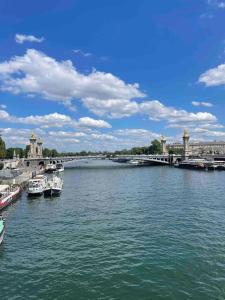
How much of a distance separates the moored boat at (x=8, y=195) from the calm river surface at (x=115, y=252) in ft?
4.17

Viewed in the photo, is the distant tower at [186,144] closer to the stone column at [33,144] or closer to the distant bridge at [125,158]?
the distant bridge at [125,158]

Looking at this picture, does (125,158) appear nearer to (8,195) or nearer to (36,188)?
(36,188)

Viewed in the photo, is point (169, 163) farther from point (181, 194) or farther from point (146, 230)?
point (146, 230)

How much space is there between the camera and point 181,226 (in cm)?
3334

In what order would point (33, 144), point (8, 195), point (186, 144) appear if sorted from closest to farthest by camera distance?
point (8, 195) → point (33, 144) → point (186, 144)

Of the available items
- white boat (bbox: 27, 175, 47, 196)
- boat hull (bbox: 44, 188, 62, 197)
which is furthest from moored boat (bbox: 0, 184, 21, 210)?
boat hull (bbox: 44, 188, 62, 197)

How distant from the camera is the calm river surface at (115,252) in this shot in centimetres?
1972

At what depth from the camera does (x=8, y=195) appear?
163ft

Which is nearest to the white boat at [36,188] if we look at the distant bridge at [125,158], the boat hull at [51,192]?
the boat hull at [51,192]

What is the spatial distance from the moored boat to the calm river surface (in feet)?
4.17

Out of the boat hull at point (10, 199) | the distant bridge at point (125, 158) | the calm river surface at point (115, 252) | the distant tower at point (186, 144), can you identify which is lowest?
the calm river surface at point (115, 252)

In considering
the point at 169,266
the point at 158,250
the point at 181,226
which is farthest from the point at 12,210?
the point at 169,266

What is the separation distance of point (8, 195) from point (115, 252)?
1083 inches

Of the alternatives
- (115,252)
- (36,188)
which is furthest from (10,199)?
(115,252)
